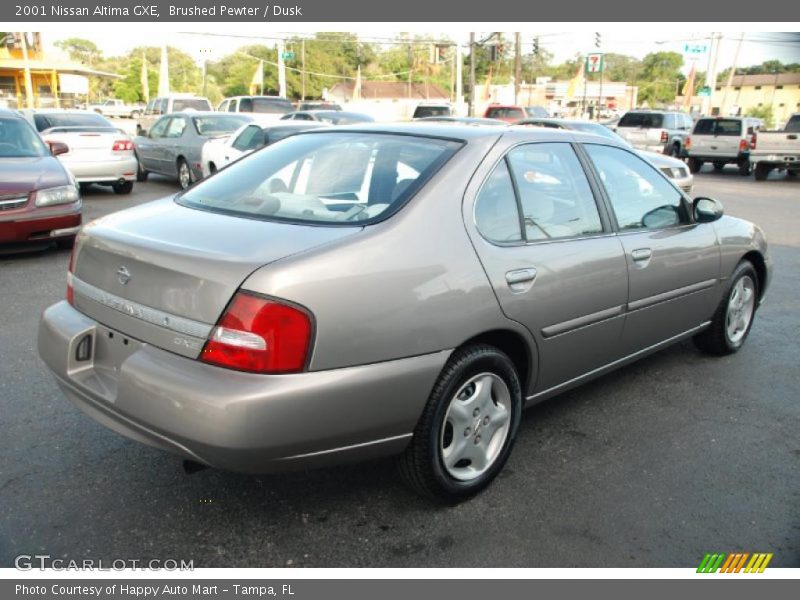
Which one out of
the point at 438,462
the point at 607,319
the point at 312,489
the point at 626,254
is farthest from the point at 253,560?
the point at 626,254

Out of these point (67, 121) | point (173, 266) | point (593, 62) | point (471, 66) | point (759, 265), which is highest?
point (593, 62)

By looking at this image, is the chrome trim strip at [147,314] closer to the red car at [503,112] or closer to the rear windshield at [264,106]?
the rear windshield at [264,106]

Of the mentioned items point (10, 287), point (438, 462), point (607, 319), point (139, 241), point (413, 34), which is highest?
point (413, 34)

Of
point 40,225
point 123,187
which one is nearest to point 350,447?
point 40,225

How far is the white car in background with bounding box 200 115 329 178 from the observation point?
11.7 metres

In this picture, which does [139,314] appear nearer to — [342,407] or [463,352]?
[342,407]

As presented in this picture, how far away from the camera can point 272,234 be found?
2.72 metres

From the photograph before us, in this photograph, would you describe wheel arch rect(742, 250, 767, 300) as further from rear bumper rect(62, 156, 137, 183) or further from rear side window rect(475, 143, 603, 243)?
rear bumper rect(62, 156, 137, 183)

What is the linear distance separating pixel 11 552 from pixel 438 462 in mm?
1641

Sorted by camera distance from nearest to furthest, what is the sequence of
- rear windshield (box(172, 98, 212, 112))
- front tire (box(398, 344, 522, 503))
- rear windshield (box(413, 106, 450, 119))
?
front tire (box(398, 344, 522, 503)) → rear windshield (box(172, 98, 212, 112)) → rear windshield (box(413, 106, 450, 119))

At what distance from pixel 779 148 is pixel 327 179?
18.9m

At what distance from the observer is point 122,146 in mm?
12750

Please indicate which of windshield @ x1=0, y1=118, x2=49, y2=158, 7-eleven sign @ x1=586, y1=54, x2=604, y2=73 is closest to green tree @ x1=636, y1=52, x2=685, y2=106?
7-eleven sign @ x1=586, y1=54, x2=604, y2=73

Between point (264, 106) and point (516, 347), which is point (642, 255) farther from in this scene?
point (264, 106)
